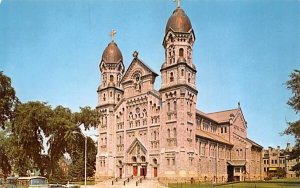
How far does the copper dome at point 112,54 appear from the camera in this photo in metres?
51.8

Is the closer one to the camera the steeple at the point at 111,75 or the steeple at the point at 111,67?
the steeple at the point at 111,75

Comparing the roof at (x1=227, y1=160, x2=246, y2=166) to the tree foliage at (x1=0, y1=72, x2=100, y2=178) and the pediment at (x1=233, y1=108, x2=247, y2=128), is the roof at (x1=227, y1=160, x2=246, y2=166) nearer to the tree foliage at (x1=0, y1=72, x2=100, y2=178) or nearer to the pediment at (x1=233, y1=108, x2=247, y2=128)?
the pediment at (x1=233, y1=108, x2=247, y2=128)

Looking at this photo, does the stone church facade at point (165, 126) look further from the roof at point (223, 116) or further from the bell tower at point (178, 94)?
the roof at point (223, 116)

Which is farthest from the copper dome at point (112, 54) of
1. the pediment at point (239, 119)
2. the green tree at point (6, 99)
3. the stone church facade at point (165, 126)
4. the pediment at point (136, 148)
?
the green tree at point (6, 99)

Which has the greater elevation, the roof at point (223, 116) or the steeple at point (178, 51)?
the steeple at point (178, 51)

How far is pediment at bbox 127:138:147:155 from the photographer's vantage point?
44.4 meters

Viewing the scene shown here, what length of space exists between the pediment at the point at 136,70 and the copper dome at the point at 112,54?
4676 mm

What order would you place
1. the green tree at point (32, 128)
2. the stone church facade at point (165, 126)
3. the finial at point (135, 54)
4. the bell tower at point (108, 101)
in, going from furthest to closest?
the bell tower at point (108, 101) → the finial at point (135, 54) → the stone church facade at point (165, 126) → the green tree at point (32, 128)

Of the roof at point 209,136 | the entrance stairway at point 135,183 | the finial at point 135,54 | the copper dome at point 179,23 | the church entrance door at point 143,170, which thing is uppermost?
the copper dome at point 179,23

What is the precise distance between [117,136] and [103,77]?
856 centimetres

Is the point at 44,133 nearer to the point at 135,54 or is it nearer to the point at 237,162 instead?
the point at 135,54

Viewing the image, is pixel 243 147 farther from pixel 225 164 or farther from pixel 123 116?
pixel 123 116

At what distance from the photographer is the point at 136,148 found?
45531 mm

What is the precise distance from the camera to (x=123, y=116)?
48.0 metres
